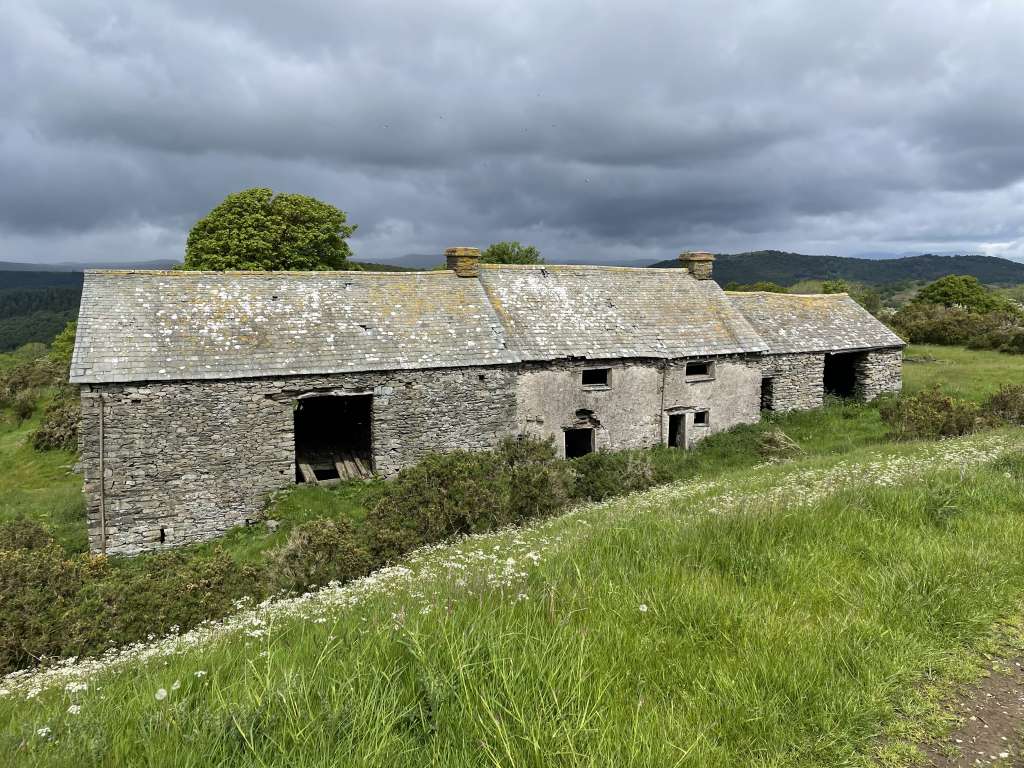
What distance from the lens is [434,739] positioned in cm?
262

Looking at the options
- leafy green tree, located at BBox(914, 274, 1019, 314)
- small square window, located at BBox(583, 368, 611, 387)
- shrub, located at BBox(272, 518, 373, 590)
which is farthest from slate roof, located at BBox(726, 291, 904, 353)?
leafy green tree, located at BBox(914, 274, 1019, 314)

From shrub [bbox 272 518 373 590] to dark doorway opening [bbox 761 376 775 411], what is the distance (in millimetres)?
17301

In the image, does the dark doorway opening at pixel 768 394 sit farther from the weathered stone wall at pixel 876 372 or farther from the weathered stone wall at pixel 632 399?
the weathered stone wall at pixel 876 372

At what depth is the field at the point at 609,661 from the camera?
2619 millimetres

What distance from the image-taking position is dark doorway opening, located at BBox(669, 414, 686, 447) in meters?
19.5

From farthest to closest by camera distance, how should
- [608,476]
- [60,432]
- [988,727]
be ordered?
1. [60,432]
2. [608,476]
3. [988,727]

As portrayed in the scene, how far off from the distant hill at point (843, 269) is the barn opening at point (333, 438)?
5952 inches

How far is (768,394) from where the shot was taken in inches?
865

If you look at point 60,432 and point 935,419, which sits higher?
point 935,419

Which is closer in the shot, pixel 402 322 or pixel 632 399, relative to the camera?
pixel 402 322

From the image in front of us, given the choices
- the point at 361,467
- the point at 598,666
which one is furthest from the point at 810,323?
the point at 598,666

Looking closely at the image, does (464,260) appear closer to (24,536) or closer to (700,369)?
(700,369)

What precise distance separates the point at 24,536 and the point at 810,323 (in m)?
25.5

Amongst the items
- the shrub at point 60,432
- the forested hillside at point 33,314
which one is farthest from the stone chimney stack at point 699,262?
the forested hillside at point 33,314
